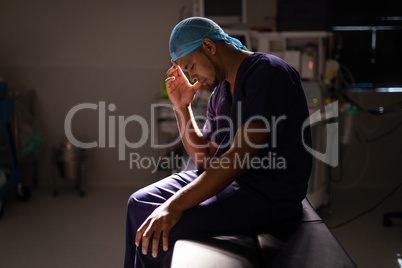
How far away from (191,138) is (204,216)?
17.5 inches

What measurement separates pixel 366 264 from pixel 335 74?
128 centimetres

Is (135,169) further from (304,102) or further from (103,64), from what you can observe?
(304,102)

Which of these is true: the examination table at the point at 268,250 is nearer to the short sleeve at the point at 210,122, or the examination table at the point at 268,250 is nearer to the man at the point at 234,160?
the man at the point at 234,160

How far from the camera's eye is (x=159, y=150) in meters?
3.69

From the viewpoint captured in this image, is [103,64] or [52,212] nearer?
[52,212]

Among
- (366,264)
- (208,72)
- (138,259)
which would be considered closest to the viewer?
(138,259)

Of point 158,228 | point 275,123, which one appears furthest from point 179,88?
point 158,228

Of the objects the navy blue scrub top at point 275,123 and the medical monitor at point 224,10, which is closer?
the navy blue scrub top at point 275,123

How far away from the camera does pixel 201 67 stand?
5.19ft

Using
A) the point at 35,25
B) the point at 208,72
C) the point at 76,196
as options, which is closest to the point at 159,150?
the point at 76,196

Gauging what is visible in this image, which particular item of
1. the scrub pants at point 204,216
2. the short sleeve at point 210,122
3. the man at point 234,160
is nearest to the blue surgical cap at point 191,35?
the man at point 234,160

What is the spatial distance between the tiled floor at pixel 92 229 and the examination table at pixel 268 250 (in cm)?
122

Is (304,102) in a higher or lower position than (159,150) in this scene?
higher

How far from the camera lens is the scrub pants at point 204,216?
4.70 feet
